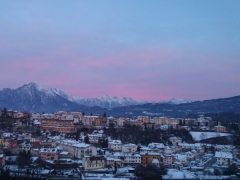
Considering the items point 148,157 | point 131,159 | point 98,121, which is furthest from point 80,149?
point 98,121

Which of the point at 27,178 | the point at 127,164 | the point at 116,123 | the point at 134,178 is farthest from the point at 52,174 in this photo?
the point at 116,123

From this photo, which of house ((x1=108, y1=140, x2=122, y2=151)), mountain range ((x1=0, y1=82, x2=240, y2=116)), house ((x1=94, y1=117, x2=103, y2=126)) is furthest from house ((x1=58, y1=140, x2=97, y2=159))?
mountain range ((x1=0, y1=82, x2=240, y2=116))

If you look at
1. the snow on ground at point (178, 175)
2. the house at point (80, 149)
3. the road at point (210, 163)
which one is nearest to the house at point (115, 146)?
the house at point (80, 149)

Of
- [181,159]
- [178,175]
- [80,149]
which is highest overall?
[80,149]

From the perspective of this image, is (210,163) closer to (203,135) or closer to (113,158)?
(113,158)

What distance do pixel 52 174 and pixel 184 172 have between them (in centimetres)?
465

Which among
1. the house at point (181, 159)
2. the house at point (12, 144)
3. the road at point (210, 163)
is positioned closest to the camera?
the road at point (210, 163)

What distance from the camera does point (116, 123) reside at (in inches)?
1093

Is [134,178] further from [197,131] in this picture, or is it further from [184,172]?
[197,131]

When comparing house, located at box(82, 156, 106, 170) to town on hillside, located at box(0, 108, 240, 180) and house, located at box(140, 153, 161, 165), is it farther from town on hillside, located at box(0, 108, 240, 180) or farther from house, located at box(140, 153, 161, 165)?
house, located at box(140, 153, 161, 165)

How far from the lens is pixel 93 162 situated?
11609mm

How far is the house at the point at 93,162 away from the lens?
11445 millimetres

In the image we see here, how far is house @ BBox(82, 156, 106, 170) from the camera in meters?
11.4

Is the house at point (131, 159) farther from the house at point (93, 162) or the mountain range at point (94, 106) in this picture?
the mountain range at point (94, 106)
